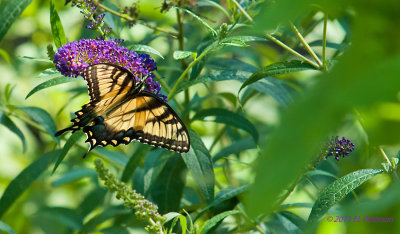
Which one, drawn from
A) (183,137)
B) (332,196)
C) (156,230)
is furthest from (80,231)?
(332,196)

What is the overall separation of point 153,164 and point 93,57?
1.68ft

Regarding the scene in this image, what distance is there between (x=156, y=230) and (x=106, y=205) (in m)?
1.22

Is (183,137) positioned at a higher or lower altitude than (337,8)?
lower

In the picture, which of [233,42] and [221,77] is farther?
[221,77]

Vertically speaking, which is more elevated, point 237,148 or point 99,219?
point 237,148

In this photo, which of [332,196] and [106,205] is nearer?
[332,196]

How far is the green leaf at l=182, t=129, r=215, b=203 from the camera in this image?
1409 mm

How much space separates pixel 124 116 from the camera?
1640mm

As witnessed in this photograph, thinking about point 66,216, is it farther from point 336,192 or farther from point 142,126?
point 336,192

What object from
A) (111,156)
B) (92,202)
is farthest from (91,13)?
(92,202)

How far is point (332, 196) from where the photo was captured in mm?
1100

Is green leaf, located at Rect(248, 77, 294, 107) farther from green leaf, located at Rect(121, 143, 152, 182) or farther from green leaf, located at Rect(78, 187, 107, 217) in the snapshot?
green leaf, located at Rect(78, 187, 107, 217)

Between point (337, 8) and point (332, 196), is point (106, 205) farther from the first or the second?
point (337, 8)

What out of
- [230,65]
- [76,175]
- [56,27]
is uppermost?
[56,27]
